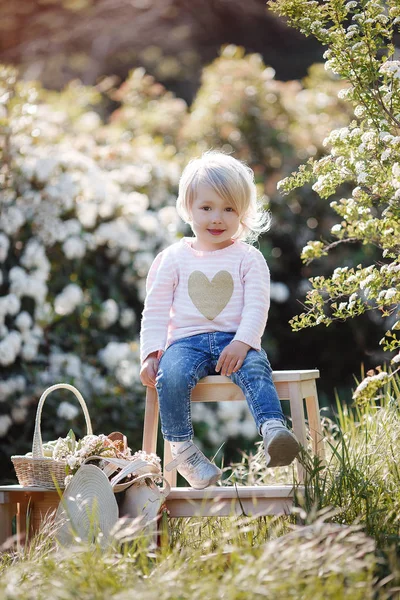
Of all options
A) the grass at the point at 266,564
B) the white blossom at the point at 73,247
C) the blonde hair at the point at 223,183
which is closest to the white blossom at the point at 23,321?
the white blossom at the point at 73,247

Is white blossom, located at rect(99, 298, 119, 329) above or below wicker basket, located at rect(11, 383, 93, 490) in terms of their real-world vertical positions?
below

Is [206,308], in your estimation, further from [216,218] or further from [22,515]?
[22,515]

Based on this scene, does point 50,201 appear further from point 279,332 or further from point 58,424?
point 279,332

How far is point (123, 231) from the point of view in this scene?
16.9ft

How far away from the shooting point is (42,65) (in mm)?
11211

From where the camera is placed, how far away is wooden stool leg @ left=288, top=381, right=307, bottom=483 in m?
2.87

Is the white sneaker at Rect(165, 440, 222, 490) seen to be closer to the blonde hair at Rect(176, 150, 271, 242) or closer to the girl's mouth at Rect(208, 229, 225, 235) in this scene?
the girl's mouth at Rect(208, 229, 225, 235)

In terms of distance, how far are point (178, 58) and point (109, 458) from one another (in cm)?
918

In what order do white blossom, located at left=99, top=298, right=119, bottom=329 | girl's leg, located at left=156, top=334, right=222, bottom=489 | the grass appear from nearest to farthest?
the grass < girl's leg, located at left=156, top=334, right=222, bottom=489 < white blossom, located at left=99, top=298, right=119, bottom=329

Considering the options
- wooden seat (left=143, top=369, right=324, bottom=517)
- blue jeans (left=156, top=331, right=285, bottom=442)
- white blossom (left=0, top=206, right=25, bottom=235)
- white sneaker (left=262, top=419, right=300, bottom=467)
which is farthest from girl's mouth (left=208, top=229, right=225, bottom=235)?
white blossom (left=0, top=206, right=25, bottom=235)

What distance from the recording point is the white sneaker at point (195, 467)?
2867mm

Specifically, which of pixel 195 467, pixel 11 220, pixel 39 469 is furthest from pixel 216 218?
pixel 11 220

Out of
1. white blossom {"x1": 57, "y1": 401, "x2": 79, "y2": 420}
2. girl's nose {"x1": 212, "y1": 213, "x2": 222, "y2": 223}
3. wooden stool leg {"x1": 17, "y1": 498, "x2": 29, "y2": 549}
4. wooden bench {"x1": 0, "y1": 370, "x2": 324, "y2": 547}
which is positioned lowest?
white blossom {"x1": 57, "y1": 401, "x2": 79, "y2": 420}

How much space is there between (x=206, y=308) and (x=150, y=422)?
47 cm
